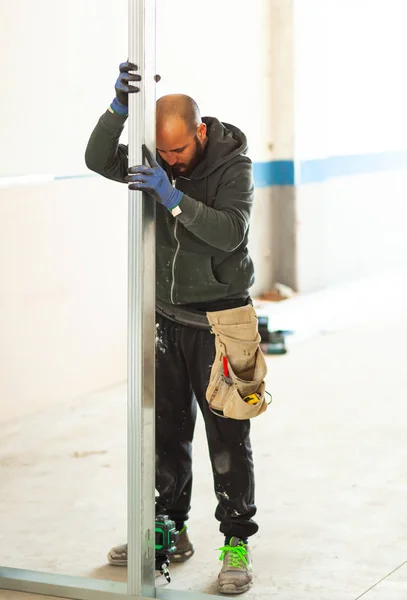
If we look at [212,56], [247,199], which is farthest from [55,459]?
[212,56]

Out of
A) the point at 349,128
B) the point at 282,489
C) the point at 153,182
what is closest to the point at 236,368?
the point at 153,182

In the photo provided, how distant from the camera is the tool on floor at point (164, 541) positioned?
9.83 feet

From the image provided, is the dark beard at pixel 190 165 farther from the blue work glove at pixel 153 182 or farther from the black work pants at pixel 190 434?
the black work pants at pixel 190 434

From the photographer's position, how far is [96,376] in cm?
536

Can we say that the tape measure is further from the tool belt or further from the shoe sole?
the shoe sole

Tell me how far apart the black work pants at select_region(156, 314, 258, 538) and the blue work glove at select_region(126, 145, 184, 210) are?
1.56 feet

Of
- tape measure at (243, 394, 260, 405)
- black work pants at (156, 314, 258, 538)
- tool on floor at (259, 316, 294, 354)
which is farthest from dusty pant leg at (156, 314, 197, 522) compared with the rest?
tool on floor at (259, 316, 294, 354)

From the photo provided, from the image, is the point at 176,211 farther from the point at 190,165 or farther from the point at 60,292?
the point at 60,292

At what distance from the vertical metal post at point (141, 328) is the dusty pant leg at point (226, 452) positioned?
0.23 metres

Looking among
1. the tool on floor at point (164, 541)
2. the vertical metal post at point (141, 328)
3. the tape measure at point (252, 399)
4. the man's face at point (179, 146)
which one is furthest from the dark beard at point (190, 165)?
the tool on floor at point (164, 541)

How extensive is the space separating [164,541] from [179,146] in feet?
3.66

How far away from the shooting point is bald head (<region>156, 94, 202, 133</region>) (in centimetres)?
273

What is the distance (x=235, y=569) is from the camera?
9.74 feet

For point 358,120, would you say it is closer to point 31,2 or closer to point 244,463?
point 31,2
